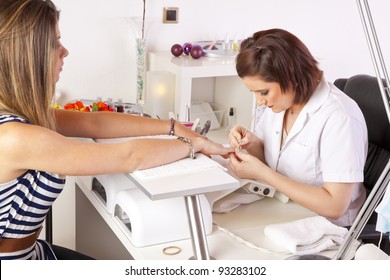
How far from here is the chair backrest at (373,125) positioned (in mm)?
1879

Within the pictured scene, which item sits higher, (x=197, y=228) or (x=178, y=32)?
(x=178, y=32)

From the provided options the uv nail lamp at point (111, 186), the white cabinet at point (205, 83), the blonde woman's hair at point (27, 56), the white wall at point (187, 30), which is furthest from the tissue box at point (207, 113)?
the blonde woman's hair at point (27, 56)

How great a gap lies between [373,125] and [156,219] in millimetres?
869

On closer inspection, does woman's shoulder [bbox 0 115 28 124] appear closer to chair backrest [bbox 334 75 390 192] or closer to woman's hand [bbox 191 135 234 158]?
woman's hand [bbox 191 135 234 158]

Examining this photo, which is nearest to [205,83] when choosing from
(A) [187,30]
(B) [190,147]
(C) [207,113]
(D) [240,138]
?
(C) [207,113]

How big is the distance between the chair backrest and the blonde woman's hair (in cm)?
105

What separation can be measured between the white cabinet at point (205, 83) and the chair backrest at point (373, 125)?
2.66 feet

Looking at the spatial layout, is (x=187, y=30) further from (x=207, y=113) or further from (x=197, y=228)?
(x=197, y=228)

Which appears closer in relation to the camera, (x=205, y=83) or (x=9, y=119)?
(x=9, y=119)

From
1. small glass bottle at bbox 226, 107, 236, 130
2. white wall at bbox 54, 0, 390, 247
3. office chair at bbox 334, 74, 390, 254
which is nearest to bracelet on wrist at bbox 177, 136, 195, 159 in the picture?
office chair at bbox 334, 74, 390, 254

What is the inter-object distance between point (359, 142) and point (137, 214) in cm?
69

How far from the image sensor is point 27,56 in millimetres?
1352

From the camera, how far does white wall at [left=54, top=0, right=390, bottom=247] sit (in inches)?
104
